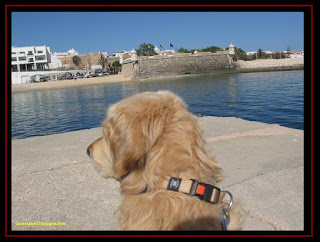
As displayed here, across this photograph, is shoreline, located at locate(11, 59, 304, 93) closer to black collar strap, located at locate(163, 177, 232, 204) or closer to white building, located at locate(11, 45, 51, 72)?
white building, located at locate(11, 45, 51, 72)

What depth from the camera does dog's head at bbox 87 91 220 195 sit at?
1.77 m

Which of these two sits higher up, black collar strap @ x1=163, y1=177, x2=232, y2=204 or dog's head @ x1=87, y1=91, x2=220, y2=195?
dog's head @ x1=87, y1=91, x2=220, y2=195

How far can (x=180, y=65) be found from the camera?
277ft

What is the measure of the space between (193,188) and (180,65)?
84.4 metres

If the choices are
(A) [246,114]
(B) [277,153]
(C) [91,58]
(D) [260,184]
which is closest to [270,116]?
(A) [246,114]

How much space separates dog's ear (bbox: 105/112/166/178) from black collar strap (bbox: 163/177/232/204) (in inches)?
8.6

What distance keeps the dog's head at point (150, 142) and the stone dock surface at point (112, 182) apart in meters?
0.72

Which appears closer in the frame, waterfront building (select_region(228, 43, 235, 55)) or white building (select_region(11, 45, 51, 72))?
waterfront building (select_region(228, 43, 235, 55))

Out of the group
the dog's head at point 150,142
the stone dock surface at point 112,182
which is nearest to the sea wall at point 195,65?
the stone dock surface at point 112,182

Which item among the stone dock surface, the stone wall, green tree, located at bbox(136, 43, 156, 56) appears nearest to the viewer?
the stone dock surface

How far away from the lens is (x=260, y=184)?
3.57 metres

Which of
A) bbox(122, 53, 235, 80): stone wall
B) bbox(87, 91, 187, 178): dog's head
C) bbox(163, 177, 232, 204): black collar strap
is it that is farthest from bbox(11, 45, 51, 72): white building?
bbox(163, 177, 232, 204): black collar strap

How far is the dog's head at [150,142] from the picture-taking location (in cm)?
177
